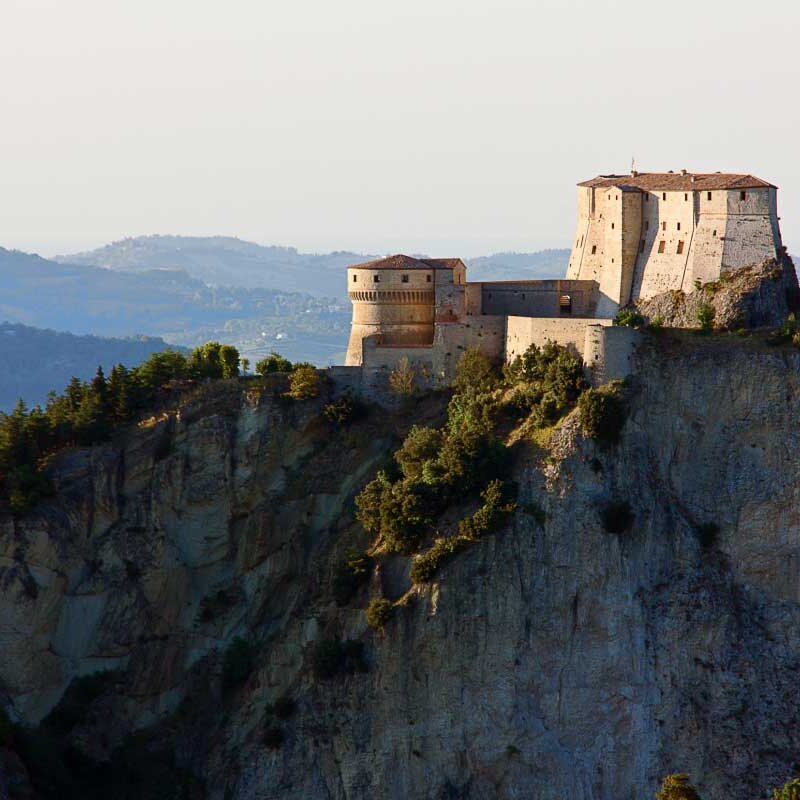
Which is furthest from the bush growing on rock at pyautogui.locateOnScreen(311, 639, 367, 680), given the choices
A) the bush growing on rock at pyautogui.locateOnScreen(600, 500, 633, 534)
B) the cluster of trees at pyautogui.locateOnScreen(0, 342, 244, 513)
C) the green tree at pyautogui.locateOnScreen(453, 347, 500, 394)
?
the cluster of trees at pyautogui.locateOnScreen(0, 342, 244, 513)

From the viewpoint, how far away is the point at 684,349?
221 feet

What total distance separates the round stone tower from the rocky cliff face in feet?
27.4

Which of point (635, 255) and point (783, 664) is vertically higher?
point (635, 255)

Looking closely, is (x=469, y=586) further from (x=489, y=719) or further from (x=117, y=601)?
(x=117, y=601)

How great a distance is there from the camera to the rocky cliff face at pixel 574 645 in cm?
6544

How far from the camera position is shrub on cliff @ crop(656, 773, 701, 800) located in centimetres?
5844

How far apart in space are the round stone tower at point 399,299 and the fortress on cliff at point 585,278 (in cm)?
4

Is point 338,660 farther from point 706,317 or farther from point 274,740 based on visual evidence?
point 706,317

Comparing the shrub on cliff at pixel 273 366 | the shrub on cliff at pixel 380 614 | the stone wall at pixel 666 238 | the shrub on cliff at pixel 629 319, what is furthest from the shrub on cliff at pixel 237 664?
the stone wall at pixel 666 238

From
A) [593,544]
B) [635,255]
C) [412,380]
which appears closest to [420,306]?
[412,380]

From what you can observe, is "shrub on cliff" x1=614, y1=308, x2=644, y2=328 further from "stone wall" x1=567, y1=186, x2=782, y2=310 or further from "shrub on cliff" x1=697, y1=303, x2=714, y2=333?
"shrub on cliff" x1=697, y1=303, x2=714, y2=333

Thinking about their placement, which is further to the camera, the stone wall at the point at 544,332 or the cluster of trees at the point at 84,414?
the cluster of trees at the point at 84,414

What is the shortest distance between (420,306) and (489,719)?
59.1ft

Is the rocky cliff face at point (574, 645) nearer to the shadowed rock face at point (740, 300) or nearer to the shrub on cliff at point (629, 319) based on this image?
the shadowed rock face at point (740, 300)
